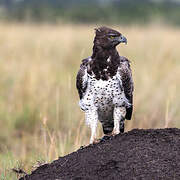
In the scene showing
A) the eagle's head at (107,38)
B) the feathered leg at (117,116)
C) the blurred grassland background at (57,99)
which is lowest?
the blurred grassland background at (57,99)

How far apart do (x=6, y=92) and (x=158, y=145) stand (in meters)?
5.81

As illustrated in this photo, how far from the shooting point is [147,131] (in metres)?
4.43

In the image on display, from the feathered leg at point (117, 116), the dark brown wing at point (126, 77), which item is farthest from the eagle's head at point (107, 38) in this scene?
the feathered leg at point (117, 116)

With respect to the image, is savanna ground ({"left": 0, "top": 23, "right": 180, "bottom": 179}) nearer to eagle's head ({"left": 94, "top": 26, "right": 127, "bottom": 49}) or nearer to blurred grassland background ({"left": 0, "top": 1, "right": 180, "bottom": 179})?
blurred grassland background ({"left": 0, "top": 1, "right": 180, "bottom": 179})

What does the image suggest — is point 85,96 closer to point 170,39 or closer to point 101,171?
point 101,171

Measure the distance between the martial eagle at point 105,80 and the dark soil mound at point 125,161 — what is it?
0.66 m

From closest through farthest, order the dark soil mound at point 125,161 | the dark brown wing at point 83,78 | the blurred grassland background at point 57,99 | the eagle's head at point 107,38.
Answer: the dark soil mound at point 125,161 → the eagle's head at point 107,38 → the dark brown wing at point 83,78 → the blurred grassland background at point 57,99

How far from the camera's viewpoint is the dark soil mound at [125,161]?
3.70 meters

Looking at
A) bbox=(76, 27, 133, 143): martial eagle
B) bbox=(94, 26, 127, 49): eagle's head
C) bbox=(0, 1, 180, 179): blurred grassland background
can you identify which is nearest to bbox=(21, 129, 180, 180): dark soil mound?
bbox=(76, 27, 133, 143): martial eagle

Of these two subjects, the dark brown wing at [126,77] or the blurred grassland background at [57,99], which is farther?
the blurred grassland background at [57,99]

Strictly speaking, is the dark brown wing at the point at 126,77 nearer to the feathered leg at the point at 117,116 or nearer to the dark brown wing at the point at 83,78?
the feathered leg at the point at 117,116

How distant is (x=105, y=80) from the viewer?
487 centimetres

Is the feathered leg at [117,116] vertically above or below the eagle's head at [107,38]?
below

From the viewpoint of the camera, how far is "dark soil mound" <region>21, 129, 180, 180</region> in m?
3.70
